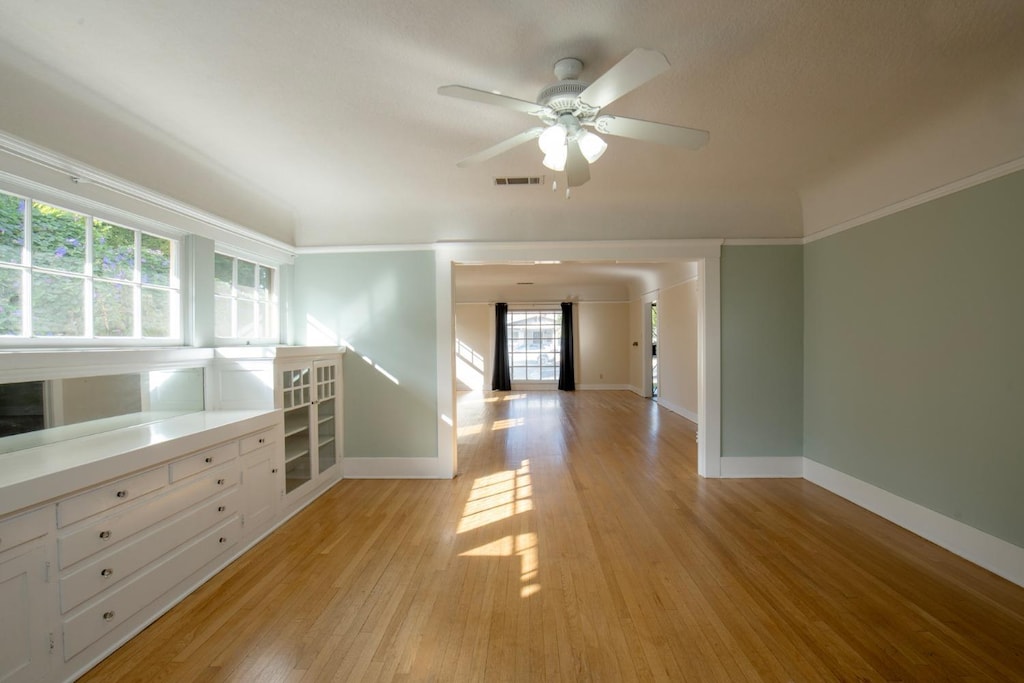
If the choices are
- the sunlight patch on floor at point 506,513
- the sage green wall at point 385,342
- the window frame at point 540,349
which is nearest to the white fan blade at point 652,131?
the sunlight patch on floor at point 506,513

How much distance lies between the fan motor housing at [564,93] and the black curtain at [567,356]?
26.7ft

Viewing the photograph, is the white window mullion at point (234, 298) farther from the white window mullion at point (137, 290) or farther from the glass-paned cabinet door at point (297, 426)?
the white window mullion at point (137, 290)

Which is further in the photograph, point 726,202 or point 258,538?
point 726,202

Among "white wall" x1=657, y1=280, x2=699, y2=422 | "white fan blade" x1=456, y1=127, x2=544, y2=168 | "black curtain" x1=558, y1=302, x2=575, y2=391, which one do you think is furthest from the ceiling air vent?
"black curtain" x1=558, y1=302, x2=575, y2=391

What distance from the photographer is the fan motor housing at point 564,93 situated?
1.73 meters

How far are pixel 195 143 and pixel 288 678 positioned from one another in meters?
2.79

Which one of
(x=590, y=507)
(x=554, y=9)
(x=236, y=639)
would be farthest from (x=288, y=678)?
(x=554, y=9)

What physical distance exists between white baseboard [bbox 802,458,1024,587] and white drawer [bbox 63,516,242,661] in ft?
13.6

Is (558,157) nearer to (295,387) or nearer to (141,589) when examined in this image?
(295,387)

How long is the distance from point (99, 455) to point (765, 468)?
14.8 feet

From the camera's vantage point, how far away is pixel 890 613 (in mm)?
1951

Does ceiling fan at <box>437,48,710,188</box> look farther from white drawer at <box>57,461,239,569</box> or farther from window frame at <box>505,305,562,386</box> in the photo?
window frame at <box>505,305,562,386</box>

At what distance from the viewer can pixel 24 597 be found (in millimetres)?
1433

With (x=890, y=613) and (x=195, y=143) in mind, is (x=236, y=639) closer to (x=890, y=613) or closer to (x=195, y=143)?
(x=195, y=143)
